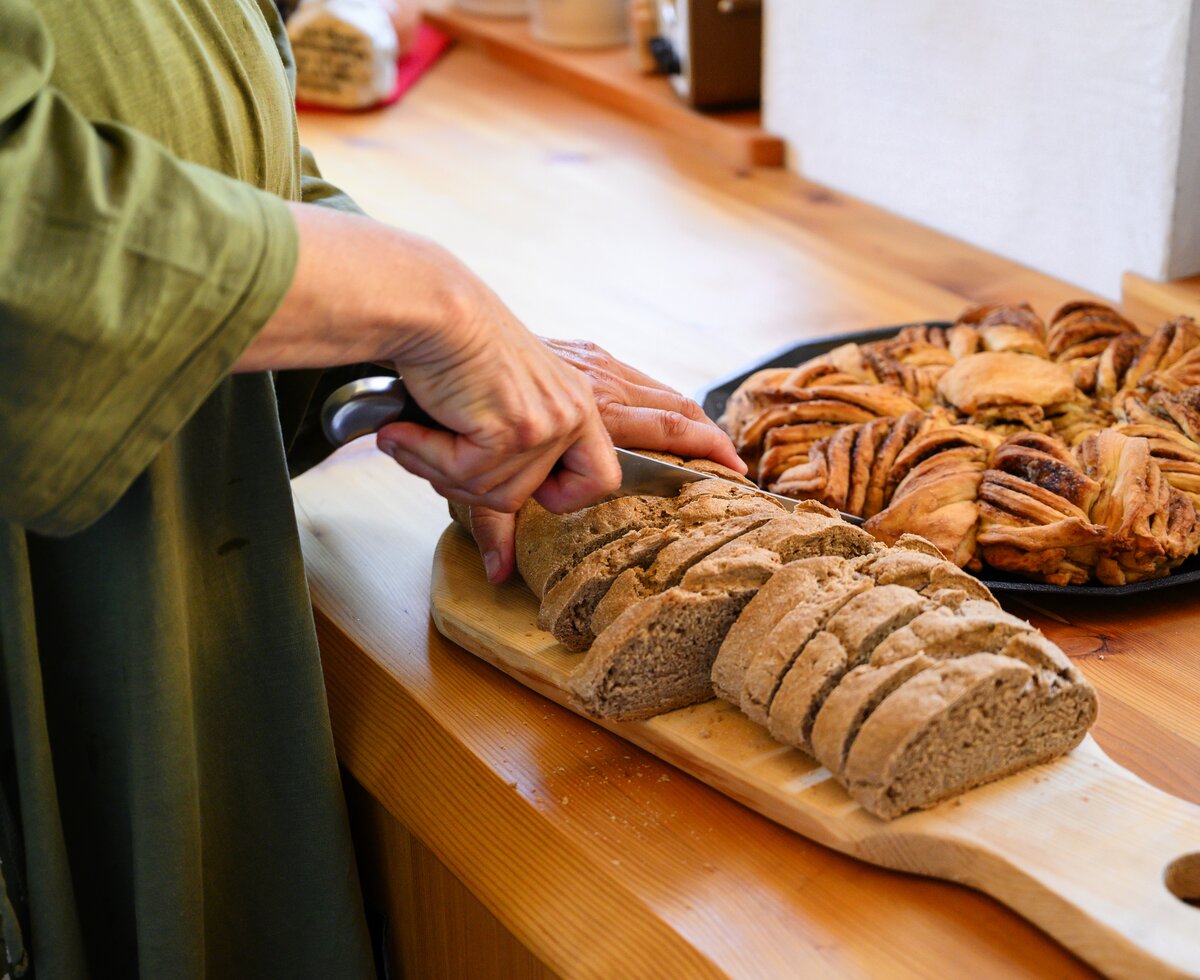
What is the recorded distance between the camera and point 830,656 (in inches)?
36.7

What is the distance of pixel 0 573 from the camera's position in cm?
97

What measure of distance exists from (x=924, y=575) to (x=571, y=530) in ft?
1.02

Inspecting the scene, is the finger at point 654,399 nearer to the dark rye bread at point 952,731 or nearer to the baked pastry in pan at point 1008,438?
the baked pastry in pan at point 1008,438

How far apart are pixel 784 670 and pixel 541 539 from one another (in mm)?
308

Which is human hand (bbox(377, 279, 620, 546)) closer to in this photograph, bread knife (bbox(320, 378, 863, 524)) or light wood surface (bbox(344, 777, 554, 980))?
bread knife (bbox(320, 378, 863, 524))

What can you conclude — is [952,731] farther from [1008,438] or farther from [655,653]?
[1008,438]

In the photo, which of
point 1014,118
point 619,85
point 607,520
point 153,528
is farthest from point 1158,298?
point 619,85

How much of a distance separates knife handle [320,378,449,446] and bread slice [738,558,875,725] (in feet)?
0.98

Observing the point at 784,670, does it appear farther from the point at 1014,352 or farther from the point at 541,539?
the point at 1014,352

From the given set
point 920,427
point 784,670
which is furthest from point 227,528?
point 920,427

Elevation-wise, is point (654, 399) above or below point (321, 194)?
below

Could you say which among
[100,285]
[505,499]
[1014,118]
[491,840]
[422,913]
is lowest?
[422,913]

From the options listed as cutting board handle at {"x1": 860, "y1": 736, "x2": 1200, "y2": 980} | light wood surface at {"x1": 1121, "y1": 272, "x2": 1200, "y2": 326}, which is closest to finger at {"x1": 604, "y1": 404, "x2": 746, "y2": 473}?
cutting board handle at {"x1": 860, "y1": 736, "x2": 1200, "y2": 980}

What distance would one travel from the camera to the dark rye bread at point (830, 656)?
930 millimetres
